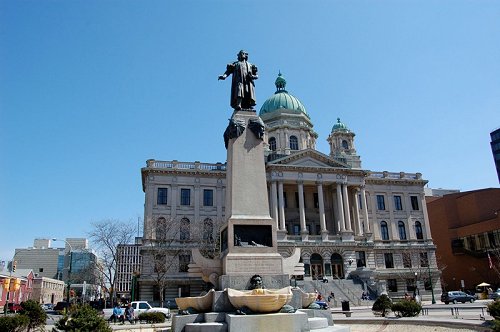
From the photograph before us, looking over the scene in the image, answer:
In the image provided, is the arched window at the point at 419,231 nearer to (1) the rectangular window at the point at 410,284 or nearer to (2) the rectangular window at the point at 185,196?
(1) the rectangular window at the point at 410,284

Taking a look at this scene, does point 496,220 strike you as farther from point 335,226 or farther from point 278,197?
point 278,197

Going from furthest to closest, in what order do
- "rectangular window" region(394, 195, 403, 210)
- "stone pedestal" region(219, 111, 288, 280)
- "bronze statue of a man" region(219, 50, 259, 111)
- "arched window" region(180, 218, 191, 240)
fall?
1. "rectangular window" region(394, 195, 403, 210)
2. "arched window" region(180, 218, 191, 240)
3. "bronze statue of a man" region(219, 50, 259, 111)
4. "stone pedestal" region(219, 111, 288, 280)

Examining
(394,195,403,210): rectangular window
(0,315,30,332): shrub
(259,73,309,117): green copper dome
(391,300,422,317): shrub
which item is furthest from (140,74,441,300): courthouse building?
(0,315,30,332): shrub

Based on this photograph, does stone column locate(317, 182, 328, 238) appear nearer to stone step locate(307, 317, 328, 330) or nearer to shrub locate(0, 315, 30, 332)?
shrub locate(0, 315, 30, 332)

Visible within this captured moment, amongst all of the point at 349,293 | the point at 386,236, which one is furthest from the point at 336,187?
the point at 349,293

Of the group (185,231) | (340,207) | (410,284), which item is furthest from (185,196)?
(410,284)

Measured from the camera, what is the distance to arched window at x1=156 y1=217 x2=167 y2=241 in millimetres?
55594

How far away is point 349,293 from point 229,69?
3931 centimetres

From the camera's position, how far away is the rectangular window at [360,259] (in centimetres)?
5978

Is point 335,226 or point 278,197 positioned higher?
point 278,197

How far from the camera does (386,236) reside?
66.2m

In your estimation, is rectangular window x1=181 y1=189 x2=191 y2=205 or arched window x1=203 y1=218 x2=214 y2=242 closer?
arched window x1=203 y1=218 x2=214 y2=242

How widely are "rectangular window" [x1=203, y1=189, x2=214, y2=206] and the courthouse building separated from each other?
0.51 feet

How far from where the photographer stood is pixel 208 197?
200 ft
